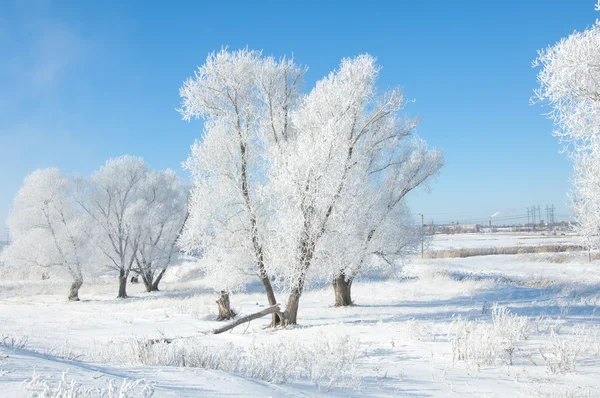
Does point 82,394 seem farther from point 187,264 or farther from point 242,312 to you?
point 187,264

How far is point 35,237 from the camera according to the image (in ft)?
94.0

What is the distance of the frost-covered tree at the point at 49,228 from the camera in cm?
2869

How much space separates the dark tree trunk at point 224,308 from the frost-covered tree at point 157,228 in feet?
54.1

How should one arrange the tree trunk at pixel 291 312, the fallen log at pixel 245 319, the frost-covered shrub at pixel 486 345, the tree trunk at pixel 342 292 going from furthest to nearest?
the tree trunk at pixel 342 292
the tree trunk at pixel 291 312
the fallen log at pixel 245 319
the frost-covered shrub at pixel 486 345

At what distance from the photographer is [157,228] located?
33125 millimetres

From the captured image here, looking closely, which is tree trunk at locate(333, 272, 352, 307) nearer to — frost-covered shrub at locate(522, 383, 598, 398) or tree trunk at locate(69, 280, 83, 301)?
frost-covered shrub at locate(522, 383, 598, 398)

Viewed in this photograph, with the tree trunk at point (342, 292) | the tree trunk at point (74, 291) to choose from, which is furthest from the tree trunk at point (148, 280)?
the tree trunk at point (342, 292)

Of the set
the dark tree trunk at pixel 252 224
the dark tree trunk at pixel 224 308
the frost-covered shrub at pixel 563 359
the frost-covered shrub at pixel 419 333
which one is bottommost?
the dark tree trunk at pixel 224 308

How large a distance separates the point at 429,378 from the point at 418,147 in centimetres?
1315

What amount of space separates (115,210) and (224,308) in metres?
18.6

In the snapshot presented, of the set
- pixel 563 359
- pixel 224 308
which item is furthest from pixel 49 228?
pixel 563 359

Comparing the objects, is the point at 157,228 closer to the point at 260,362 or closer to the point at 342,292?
the point at 342,292

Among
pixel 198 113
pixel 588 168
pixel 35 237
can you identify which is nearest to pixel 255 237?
pixel 198 113

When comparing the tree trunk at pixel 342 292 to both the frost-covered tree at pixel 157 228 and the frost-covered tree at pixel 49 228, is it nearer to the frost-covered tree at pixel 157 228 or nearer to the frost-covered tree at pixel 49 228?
the frost-covered tree at pixel 157 228
